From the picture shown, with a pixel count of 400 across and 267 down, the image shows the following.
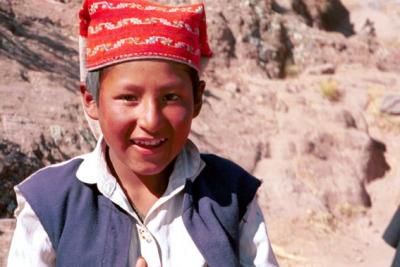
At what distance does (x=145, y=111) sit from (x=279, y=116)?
604 cm

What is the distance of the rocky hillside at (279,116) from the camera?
192 inches

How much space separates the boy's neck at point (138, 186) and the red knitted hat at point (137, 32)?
276 millimetres

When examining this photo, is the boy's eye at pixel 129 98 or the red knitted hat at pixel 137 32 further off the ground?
the red knitted hat at pixel 137 32

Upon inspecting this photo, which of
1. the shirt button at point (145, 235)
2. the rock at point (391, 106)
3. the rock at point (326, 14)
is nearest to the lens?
the shirt button at point (145, 235)

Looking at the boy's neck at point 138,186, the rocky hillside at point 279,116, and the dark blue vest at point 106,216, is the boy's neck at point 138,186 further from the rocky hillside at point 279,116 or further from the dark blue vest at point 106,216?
the rocky hillside at point 279,116

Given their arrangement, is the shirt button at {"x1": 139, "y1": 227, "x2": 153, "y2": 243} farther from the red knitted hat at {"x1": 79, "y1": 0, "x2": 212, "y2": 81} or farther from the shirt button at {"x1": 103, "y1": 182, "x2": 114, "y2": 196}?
the red knitted hat at {"x1": 79, "y1": 0, "x2": 212, "y2": 81}

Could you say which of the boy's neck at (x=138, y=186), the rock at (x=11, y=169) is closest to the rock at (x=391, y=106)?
the rock at (x=11, y=169)

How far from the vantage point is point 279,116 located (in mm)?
7504

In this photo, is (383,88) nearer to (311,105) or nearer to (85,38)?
(311,105)

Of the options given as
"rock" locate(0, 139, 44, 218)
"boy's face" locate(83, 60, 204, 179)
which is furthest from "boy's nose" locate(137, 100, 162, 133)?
"rock" locate(0, 139, 44, 218)

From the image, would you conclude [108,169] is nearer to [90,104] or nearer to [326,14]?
[90,104]

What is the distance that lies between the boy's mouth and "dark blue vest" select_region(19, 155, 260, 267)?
0.59 feet

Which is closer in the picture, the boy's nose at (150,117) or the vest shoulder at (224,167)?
the boy's nose at (150,117)

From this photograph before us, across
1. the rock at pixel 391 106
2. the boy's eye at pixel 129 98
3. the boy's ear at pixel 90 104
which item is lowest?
the rock at pixel 391 106
